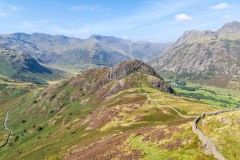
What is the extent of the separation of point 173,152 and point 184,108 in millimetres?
88167

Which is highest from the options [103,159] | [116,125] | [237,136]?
[237,136]

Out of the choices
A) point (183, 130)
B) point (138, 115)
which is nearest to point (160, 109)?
point (138, 115)

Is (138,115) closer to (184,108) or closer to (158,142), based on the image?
(184,108)

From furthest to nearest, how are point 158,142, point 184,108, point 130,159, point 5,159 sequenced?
point 5,159 → point 184,108 → point 158,142 → point 130,159

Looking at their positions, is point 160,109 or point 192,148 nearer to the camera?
point 192,148

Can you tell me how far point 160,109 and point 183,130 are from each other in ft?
262

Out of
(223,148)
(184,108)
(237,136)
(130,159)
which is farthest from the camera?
(184,108)

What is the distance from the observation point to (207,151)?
57844 mm

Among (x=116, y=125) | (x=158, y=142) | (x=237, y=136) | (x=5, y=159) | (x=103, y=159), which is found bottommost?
(x=5, y=159)

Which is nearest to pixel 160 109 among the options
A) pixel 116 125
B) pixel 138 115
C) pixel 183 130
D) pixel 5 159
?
pixel 138 115

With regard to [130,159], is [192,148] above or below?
above

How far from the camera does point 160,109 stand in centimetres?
15225

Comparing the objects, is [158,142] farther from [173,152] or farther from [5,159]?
[5,159]

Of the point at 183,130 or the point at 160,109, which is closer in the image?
the point at 183,130
